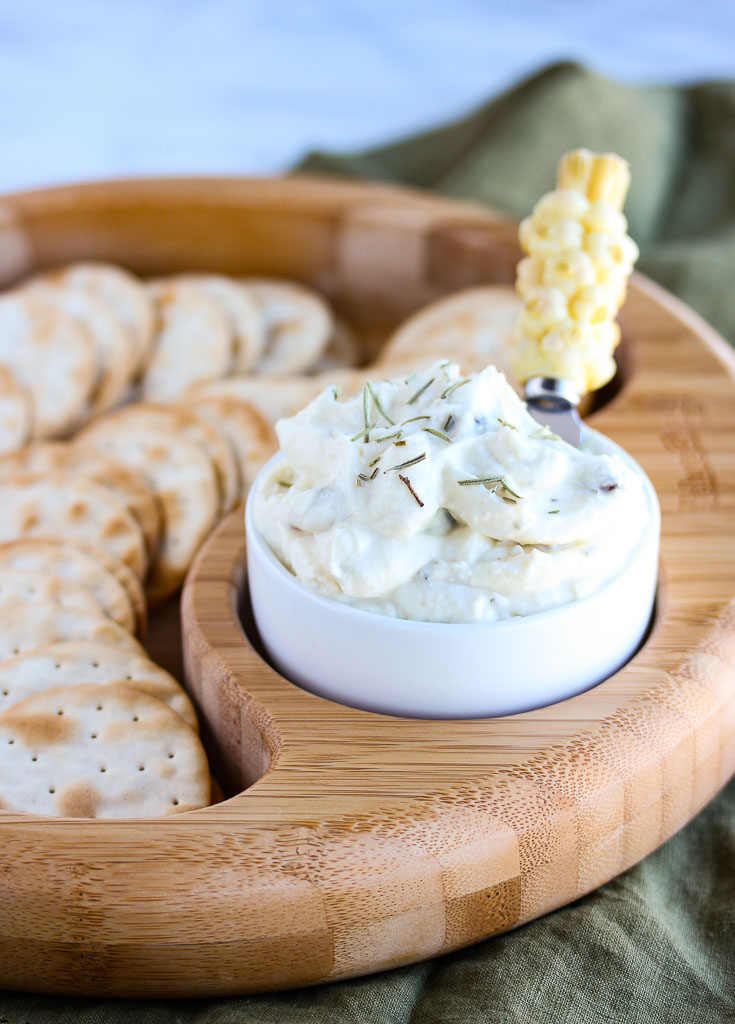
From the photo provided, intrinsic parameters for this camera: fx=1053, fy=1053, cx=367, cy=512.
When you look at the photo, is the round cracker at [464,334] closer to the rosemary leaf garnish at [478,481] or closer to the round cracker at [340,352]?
the round cracker at [340,352]

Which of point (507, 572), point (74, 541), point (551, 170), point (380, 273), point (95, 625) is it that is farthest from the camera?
point (551, 170)

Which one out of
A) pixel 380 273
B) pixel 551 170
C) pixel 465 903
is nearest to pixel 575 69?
pixel 551 170

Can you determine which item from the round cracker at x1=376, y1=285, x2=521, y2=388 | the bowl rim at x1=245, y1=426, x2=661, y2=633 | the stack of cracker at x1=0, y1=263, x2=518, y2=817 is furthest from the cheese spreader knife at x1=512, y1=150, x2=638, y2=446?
the stack of cracker at x1=0, y1=263, x2=518, y2=817

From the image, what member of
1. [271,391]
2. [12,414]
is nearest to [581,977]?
[271,391]

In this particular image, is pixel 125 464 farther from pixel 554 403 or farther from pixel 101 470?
pixel 554 403

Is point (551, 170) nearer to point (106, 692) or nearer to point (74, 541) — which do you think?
point (74, 541)

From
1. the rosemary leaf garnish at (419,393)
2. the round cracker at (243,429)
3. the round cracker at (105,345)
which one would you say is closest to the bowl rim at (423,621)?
the rosemary leaf garnish at (419,393)
